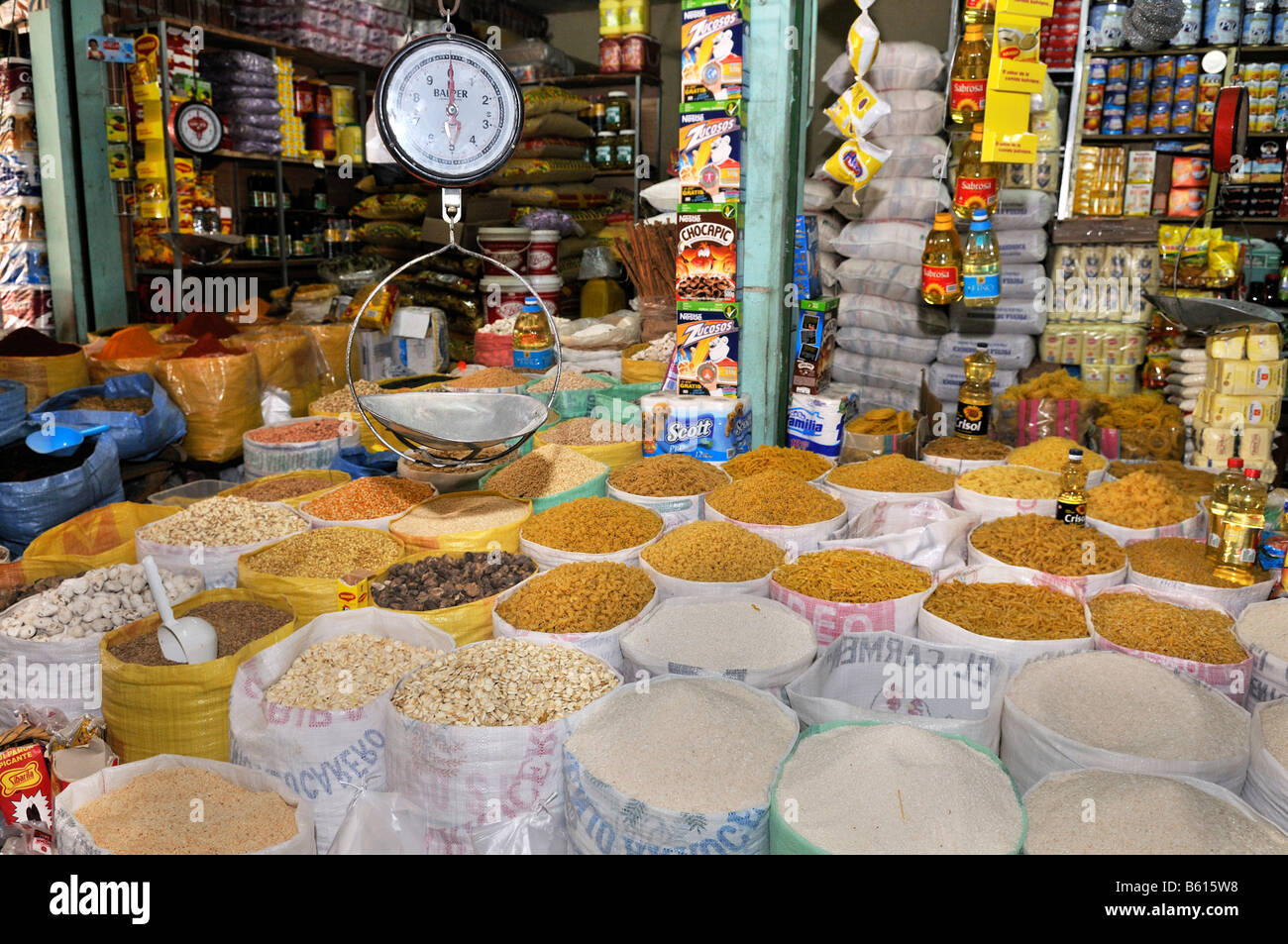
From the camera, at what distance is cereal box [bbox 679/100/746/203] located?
2434 millimetres

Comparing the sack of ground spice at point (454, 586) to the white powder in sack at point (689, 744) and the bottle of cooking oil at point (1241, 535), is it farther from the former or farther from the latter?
the bottle of cooking oil at point (1241, 535)

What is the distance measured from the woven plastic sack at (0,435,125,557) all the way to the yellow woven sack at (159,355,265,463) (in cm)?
54

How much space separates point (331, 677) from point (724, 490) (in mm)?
1001

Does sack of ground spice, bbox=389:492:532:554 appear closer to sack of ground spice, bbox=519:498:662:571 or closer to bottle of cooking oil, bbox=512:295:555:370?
sack of ground spice, bbox=519:498:662:571

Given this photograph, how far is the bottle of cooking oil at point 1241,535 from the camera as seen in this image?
175 centimetres

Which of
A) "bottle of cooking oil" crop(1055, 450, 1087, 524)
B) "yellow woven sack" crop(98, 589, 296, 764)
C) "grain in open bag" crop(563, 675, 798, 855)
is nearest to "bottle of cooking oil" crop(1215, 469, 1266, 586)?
"bottle of cooking oil" crop(1055, 450, 1087, 524)

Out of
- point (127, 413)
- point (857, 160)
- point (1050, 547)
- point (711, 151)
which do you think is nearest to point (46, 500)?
point (127, 413)

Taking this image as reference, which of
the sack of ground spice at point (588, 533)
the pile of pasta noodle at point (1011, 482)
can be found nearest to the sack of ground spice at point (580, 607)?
the sack of ground spice at point (588, 533)

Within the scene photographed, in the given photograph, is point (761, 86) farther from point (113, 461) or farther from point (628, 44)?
point (628, 44)

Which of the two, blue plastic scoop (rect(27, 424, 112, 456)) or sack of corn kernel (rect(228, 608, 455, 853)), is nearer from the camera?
sack of corn kernel (rect(228, 608, 455, 853))

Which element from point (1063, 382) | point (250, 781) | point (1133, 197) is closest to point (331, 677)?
point (250, 781)

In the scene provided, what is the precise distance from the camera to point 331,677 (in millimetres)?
1482

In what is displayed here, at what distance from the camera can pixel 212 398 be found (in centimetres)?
291

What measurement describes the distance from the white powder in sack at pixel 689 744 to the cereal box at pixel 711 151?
59.3 inches
